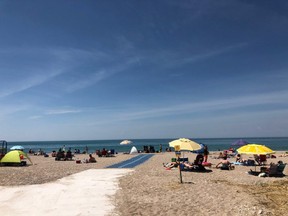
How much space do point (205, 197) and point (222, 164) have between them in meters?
11.3

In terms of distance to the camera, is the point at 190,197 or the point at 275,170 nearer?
the point at 190,197

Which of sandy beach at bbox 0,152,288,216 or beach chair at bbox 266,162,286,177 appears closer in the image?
sandy beach at bbox 0,152,288,216

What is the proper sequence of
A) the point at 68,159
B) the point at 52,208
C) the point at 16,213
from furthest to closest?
the point at 68,159 → the point at 52,208 → the point at 16,213

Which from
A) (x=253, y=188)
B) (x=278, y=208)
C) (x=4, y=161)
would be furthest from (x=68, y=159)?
(x=278, y=208)

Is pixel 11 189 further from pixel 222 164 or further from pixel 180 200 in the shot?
pixel 222 164

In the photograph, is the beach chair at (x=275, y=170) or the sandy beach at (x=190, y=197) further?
the beach chair at (x=275, y=170)

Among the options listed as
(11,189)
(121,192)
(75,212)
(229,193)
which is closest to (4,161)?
(11,189)

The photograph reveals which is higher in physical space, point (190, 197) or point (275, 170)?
point (275, 170)

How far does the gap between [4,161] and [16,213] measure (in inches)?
715

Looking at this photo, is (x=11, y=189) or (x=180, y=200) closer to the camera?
(x=180, y=200)

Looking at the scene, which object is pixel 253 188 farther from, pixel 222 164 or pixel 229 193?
pixel 222 164

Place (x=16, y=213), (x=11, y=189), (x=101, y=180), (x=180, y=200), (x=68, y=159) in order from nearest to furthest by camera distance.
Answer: (x=16, y=213) → (x=180, y=200) → (x=11, y=189) → (x=101, y=180) → (x=68, y=159)

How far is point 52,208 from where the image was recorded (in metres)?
9.84

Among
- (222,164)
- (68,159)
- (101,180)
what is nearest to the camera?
(101,180)
